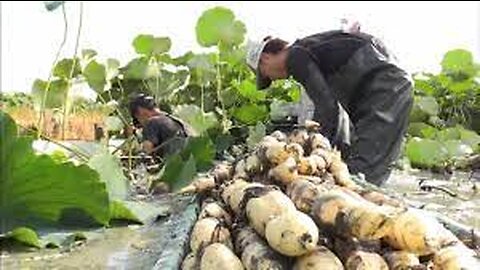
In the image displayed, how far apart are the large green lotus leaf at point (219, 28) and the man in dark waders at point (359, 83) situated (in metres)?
2.01

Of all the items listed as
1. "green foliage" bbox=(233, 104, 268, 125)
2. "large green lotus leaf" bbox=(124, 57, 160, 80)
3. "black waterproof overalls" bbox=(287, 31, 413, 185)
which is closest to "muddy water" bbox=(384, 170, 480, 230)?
"black waterproof overalls" bbox=(287, 31, 413, 185)

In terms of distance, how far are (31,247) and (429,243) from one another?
1.83m

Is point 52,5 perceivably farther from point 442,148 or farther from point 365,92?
point 442,148

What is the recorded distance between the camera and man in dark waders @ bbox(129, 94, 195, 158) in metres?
6.09

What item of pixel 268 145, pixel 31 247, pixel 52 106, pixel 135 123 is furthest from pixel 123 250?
pixel 135 123

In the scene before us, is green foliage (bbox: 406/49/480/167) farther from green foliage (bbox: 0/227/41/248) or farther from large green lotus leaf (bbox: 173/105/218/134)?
green foliage (bbox: 0/227/41/248)

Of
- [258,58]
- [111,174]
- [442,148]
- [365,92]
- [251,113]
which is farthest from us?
[251,113]

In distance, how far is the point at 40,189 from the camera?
327 centimetres

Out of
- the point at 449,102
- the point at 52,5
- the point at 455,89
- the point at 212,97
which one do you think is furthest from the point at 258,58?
the point at 449,102

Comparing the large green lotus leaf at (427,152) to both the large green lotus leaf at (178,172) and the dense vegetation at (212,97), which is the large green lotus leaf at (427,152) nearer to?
the dense vegetation at (212,97)

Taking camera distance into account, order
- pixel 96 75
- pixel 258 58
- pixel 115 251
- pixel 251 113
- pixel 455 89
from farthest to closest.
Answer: pixel 455 89 → pixel 96 75 → pixel 251 113 → pixel 258 58 → pixel 115 251

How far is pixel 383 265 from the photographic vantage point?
1.91 meters

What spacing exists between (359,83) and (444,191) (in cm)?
84

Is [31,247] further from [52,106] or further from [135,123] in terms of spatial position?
[135,123]
